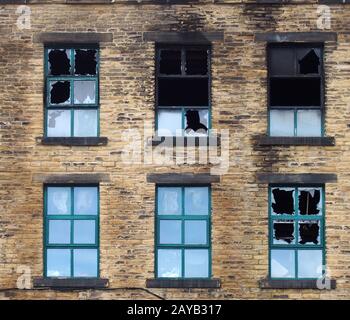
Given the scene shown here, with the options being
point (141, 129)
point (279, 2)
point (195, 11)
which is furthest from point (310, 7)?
point (141, 129)

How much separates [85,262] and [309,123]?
17.7 ft

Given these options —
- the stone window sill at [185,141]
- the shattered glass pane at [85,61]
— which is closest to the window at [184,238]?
the stone window sill at [185,141]

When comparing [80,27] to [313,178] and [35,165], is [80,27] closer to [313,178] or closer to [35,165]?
[35,165]

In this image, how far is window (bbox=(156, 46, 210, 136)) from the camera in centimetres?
2147

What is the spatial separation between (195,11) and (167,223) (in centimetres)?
440

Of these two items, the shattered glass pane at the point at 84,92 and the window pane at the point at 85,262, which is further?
the shattered glass pane at the point at 84,92

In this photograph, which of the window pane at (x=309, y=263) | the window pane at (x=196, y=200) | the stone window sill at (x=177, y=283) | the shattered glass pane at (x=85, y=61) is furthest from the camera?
the shattered glass pane at (x=85, y=61)

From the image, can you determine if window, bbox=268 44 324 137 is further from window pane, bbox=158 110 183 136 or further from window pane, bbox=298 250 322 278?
window pane, bbox=298 250 322 278

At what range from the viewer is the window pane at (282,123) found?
2134 centimetres

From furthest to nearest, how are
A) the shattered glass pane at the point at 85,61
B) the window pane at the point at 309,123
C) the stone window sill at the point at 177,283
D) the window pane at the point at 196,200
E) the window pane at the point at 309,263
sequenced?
the shattered glass pane at the point at 85,61 → the window pane at the point at 309,123 → the window pane at the point at 196,200 → the window pane at the point at 309,263 → the stone window sill at the point at 177,283

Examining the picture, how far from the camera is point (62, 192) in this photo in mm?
21219

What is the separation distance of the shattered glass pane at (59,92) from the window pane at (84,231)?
253cm

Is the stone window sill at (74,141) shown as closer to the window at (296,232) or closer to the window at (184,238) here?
the window at (184,238)

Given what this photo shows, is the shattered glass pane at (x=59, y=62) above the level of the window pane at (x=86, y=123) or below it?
above
